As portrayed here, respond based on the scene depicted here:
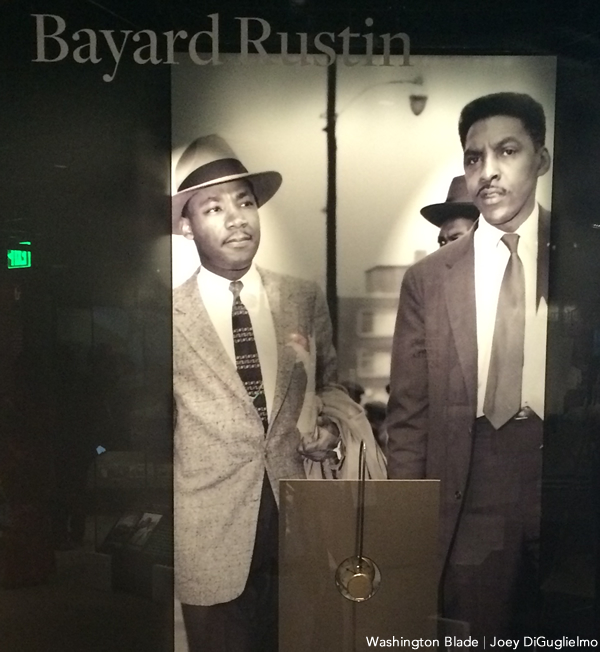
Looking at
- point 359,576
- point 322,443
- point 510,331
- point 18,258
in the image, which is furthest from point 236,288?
point 359,576

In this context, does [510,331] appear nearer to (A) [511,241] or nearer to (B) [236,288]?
(A) [511,241]

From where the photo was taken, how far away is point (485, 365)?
4.79 feet

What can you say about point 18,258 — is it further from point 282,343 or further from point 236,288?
point 282,343

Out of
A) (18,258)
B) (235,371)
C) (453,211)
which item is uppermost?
(453,211)

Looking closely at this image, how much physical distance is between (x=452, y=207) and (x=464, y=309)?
9.2 inches

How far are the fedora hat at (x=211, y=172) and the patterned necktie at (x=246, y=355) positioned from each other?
0.22 m

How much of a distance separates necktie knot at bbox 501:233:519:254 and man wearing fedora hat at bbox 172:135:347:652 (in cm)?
44

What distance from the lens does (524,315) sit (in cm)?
145

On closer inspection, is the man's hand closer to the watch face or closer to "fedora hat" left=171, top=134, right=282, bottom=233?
the watch face

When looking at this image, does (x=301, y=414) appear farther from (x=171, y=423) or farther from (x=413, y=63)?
(x=413, y=63)

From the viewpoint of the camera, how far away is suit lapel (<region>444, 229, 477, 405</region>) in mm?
1459

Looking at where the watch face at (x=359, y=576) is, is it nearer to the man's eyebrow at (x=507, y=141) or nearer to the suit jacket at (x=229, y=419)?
the suit jacket at (x=229, y=419)

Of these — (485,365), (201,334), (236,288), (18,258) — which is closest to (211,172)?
(236,288)

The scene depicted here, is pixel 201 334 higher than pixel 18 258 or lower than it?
lower
